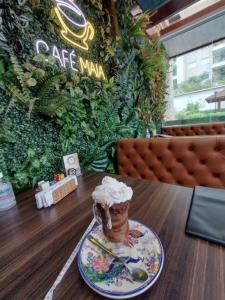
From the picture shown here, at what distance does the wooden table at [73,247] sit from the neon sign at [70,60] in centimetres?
108

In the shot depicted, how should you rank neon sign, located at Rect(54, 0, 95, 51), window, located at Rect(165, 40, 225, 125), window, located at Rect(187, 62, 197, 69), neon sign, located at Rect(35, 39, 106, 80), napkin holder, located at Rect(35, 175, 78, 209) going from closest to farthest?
napkin holder, located at Rect(35, 175, 78, 209) < neon sign, located at Rect(35, 39, 106, 80) < neon sign, located at Rect(54, 0, 95, 51) < window, located at Rect(165, 40, 225, 125) < window, located at Rect(187, 62, 197, 69)

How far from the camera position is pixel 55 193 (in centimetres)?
92

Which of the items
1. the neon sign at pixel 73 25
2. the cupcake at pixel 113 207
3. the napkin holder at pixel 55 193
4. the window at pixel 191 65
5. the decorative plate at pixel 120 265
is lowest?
the decorative plate at pixel 120 265

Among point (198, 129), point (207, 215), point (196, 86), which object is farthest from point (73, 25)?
point (196, 86)

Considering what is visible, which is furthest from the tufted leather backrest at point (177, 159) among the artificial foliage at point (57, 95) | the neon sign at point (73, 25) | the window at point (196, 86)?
the window at point (196, 86)

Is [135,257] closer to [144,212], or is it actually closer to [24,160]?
→ [144,212]

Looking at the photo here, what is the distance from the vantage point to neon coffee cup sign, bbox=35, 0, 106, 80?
128 centimetres

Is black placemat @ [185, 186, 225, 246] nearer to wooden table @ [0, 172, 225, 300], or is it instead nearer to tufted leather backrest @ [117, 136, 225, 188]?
wooden table @ [0, 172, 225, 300]

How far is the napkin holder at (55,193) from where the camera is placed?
872 millimetres

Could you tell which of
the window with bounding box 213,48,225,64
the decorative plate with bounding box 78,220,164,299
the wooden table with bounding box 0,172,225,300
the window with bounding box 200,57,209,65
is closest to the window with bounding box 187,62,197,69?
the window with bounding box 200,57,209,65

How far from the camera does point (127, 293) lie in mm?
400

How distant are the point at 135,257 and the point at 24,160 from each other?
3.13 ft

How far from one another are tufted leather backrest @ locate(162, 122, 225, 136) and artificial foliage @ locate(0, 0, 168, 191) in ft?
4.69

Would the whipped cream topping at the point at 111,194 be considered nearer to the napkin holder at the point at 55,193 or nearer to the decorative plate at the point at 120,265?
the decorative plate at the point at 120,265
